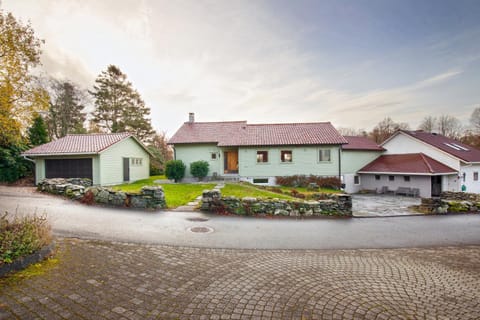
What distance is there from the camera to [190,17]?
41.3 ft

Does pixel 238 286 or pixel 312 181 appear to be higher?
pixel 312 181

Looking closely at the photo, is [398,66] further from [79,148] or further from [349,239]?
A: [79,148]

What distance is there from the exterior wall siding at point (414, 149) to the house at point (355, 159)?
108cm

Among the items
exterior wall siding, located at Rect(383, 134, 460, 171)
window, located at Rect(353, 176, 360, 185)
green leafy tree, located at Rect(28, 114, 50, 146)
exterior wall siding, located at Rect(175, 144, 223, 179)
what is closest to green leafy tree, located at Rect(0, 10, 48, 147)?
exterior wall siding, located at Rect(175, 144, 223, 179)

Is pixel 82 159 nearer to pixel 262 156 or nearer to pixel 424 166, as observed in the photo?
pixel 262 156

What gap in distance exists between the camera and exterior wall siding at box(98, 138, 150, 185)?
58.2 feet

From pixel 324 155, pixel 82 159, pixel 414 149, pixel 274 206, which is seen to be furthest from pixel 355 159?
pixel 82 159

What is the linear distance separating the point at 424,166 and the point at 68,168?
31.8 metres

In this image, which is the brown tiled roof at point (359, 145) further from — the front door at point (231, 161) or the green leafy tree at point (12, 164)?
the green leafy tree at point (12, 164)

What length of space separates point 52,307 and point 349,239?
7.22m

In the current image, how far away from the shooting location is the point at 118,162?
63.6ft

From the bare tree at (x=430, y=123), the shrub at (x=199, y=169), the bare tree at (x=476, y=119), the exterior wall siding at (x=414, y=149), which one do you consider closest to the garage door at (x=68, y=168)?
the shrub at (x=199, y=169)

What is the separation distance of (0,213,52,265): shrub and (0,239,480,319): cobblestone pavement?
522mm

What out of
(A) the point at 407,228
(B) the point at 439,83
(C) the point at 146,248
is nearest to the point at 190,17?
(C) the point at 146,248
